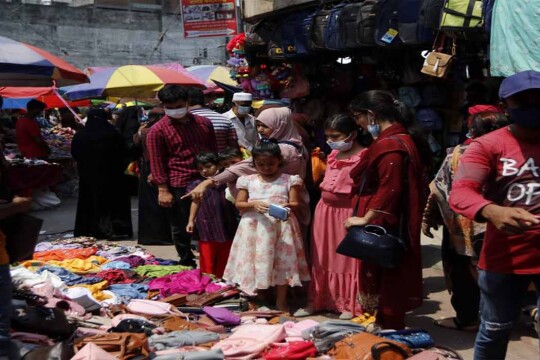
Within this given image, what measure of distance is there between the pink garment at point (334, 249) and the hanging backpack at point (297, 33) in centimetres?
327

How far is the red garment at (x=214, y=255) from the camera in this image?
6859mm

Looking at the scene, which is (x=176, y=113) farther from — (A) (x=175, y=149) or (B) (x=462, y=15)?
(B) (x=462, y=15)

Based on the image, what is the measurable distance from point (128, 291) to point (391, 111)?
2.87 metres

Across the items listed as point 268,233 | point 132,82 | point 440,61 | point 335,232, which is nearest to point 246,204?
point 268,233

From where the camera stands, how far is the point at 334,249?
19.3 ft

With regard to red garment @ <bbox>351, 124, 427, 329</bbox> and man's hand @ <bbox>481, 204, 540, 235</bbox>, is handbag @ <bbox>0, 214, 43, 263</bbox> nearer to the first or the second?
red garment @ <bbox>351, 124, 427, 329</bbox>

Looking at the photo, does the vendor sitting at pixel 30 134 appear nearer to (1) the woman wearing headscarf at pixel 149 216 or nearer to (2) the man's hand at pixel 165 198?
(1) the woman wearing headscarf at pixel 149 216

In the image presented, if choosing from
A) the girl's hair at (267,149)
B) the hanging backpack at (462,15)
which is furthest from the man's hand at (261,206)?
the hanging backpack at (462,15)

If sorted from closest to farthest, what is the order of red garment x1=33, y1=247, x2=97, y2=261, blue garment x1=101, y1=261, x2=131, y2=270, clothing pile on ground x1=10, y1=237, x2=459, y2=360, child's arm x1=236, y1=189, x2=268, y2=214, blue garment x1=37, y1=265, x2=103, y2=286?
clothing pile on ground x1=10, y1=237, x2=459, y2=360, child's arm x1=236, y1=189, x2=268, y2=214, blue garment x1=37, y1=265, x2=103, y2=286, blue garment x1=101, y1=261, x2=131, y2=270, red garment x1=33, y1=247, x2=97, y2=261

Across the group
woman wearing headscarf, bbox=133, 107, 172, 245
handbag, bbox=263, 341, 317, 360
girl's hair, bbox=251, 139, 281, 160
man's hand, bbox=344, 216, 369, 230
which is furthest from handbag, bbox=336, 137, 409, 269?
woman wearing headscarf, bbox=133, 107, 172, 245

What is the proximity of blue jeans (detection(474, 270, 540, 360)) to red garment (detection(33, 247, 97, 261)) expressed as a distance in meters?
5.34

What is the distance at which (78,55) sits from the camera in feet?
94.9

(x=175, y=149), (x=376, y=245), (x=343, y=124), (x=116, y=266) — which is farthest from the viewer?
(x=116, y=266)

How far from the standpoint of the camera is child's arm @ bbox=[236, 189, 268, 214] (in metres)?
5.82
